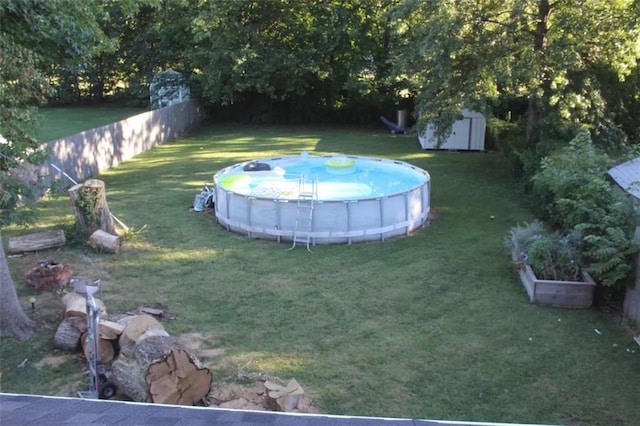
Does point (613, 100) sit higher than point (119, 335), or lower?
higher

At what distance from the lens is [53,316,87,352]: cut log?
6.09 metres

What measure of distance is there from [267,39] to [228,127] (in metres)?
4.26

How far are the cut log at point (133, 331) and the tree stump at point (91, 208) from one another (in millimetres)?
4245

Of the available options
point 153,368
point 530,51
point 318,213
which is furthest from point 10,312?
point 530,51

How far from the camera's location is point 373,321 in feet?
23.0

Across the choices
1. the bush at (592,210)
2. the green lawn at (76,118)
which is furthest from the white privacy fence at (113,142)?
the bush at (592,210)

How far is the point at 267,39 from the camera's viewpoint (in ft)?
78.7

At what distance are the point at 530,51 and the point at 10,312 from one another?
1105 centimetres

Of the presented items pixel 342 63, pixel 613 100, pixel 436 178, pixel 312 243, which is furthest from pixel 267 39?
pixel 312 243

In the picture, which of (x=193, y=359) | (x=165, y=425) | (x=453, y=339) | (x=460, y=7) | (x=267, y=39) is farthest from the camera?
(x=267, y=39)

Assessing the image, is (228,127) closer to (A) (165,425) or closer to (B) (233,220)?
(B) (233,220)

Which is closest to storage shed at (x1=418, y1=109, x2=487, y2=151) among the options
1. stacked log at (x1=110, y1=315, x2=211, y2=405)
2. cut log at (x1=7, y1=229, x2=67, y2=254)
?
cut log at (x1=7, y1=229, x2=67, y2=254)

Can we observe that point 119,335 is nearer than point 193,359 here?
No

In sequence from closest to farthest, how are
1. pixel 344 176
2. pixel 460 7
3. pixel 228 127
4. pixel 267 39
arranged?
pixel 460 7, pixel 344 176, pixel 267 39, pixel 228 127
